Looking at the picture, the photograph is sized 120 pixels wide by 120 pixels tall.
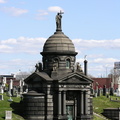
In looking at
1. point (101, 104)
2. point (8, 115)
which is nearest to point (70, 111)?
point (8, 115)

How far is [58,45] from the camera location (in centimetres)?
5744

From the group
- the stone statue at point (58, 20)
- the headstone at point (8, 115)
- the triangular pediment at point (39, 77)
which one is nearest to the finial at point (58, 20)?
the stone statue at point (58, 20)

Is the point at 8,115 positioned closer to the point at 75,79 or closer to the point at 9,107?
the point at 9,107

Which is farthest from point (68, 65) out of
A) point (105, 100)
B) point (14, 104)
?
point (105, 100)

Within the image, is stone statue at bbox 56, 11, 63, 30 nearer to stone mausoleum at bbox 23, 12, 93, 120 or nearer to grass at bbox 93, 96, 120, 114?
stone mausoleum at bbox 23, 12, 93, 120

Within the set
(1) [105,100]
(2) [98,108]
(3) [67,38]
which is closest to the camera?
(3) [67,38]

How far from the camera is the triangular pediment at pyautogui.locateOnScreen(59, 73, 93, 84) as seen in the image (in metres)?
55.0

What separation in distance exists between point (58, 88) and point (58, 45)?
5.32 m

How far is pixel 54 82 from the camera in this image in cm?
5519

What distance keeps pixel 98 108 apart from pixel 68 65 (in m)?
11.6

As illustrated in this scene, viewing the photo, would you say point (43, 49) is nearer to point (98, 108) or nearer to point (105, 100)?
point (98, 108)

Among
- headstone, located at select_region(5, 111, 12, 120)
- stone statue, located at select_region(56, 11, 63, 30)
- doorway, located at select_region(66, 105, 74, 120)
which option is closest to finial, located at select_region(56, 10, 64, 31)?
stone statue, located at select_region(56, 11, 63, 30)

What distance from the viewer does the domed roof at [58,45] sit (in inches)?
2254

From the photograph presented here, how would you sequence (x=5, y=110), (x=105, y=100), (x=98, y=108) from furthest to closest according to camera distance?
(x=105, y=100)
(x=98, y=108)
(x=5, y=110)
